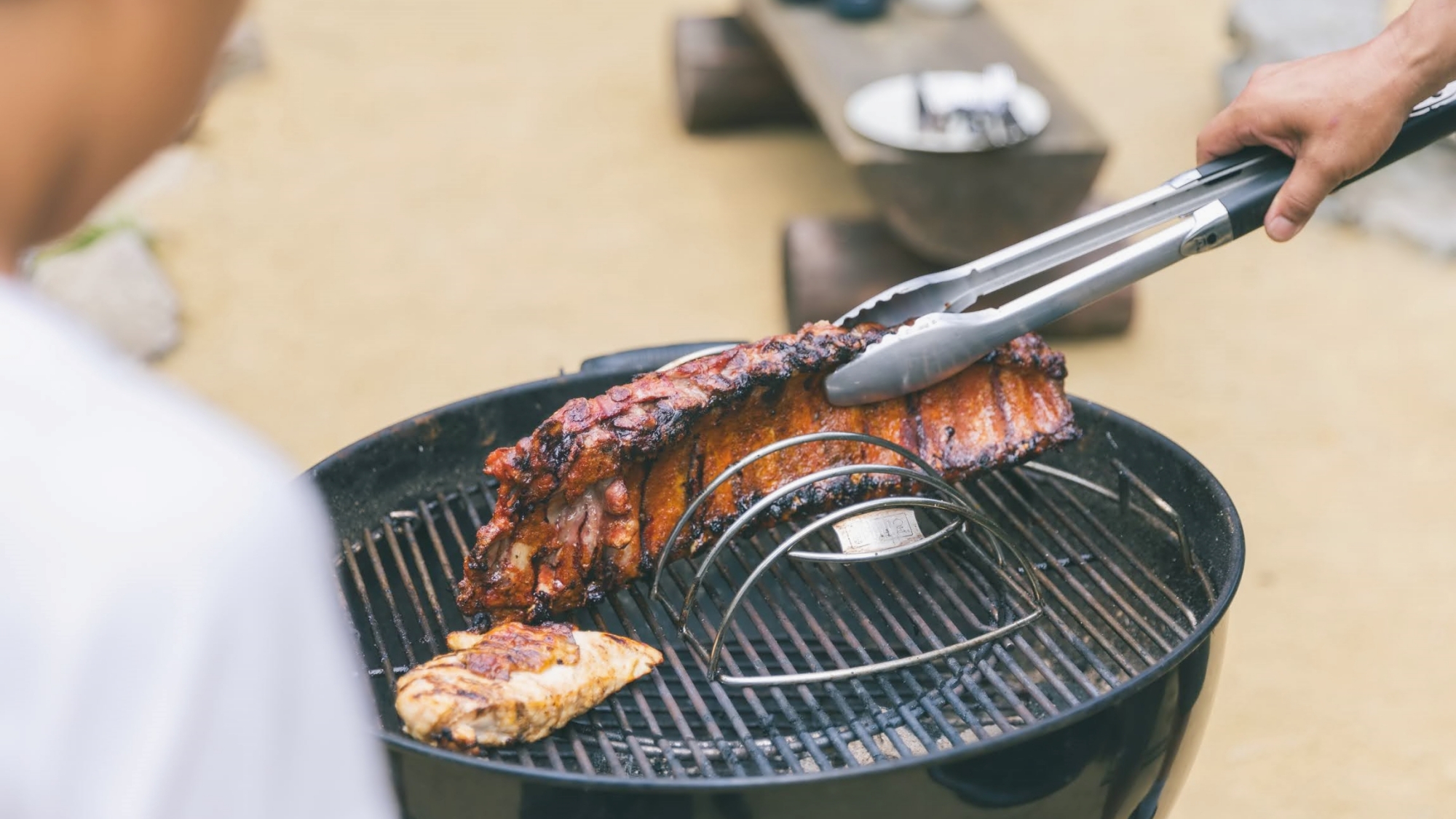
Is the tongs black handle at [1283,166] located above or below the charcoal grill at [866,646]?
above

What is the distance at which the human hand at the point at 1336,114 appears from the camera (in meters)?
2.39

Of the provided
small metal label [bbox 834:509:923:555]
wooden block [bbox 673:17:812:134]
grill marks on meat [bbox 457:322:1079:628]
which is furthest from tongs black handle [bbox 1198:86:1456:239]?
wooden block [bbox 673:17:812:134]

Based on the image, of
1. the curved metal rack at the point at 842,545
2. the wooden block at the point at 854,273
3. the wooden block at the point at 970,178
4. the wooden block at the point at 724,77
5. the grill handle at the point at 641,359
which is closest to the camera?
the curved metal rack at the point at 842,545

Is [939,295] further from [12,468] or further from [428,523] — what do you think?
[12,468]

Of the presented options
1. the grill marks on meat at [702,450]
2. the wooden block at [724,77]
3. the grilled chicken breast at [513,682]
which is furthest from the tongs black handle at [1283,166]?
the wooden block at [724,77]

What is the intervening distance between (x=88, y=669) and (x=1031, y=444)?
86.6 inches

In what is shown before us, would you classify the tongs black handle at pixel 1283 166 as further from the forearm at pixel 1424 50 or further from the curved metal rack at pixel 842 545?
the curved metal rack at pixel 842 545

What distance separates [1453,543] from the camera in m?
4.48

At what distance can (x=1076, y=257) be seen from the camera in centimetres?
249

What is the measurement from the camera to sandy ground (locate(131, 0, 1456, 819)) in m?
4.00

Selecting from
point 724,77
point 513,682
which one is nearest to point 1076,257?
point 513,682

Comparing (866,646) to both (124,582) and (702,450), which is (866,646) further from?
(124,582)

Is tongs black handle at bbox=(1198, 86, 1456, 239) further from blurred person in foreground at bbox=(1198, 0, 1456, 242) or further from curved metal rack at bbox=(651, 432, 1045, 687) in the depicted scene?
curved metal rack at bbox=(651, 432, 1045, 687)

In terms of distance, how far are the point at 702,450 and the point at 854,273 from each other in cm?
324
